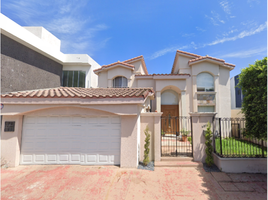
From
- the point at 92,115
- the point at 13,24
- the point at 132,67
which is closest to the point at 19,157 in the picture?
the point at 92,115

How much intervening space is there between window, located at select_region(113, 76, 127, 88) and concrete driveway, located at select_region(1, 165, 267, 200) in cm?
1014

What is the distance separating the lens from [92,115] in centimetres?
747

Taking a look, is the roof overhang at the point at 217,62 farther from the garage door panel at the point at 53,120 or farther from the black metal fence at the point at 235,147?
the garage door panel at the point at 53,120

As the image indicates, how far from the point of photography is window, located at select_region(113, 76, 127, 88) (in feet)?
52.1

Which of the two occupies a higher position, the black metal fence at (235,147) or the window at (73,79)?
the window at (73,79)

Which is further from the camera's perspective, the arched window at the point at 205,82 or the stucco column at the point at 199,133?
the arched window at the point at 205,82

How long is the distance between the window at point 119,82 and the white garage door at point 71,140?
8.79 meters

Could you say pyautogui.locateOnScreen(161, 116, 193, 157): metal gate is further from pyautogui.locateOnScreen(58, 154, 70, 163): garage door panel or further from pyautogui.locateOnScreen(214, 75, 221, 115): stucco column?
pyautogui.locateOnScreen(58, 154, 70, 163): garage door panel

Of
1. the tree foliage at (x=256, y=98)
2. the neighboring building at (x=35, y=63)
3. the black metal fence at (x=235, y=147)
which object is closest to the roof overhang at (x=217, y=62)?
the black metal fence at (x=235, y=147)

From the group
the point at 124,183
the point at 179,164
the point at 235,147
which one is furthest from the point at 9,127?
the point at 235,147

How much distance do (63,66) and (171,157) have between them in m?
16.7

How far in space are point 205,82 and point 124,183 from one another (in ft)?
43.6

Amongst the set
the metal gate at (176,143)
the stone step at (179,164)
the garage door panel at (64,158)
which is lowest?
the stone step at (179,164)

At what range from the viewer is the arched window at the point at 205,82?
49.3 ft
